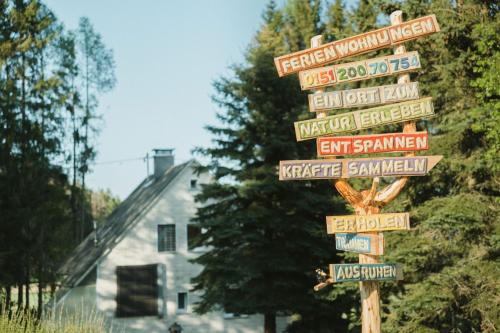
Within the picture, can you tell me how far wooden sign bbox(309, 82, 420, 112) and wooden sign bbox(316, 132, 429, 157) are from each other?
1.56 feet

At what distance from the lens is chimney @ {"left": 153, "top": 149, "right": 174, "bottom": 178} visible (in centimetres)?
3531

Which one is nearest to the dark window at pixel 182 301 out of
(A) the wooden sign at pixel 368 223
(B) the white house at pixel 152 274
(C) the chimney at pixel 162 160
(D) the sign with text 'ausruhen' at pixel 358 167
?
(B) the white house at pixel 152 274

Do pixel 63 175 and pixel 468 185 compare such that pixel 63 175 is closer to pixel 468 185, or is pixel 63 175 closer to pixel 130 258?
pixel 130 258

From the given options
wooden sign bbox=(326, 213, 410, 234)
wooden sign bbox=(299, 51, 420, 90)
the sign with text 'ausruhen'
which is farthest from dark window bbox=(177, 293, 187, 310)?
wooden sign bbox=(299, 51, 420, 90)

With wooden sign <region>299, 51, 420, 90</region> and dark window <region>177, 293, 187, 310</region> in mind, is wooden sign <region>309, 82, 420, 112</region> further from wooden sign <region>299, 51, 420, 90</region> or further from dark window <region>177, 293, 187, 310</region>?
dark window <region>177, 293, 187, 310</region>

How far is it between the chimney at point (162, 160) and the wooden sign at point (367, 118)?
26044 millimetres

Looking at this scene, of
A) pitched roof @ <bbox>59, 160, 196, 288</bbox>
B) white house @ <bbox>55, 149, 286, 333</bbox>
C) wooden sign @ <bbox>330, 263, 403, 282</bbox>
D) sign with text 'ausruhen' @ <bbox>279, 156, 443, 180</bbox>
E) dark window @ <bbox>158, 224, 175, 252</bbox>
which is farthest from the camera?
dark window @ <bbox>158, 224, 175, 252</bbox>

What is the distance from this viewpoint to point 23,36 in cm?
2738

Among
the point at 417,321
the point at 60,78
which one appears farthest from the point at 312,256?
the point at 60,78

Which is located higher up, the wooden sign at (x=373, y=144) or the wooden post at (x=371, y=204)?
the wooden sign at (x=373, y=144)

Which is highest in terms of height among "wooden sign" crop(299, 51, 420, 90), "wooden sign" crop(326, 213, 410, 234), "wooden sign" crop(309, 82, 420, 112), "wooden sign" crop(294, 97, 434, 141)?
"wooden sign" crop(299, 51, 420, 90)

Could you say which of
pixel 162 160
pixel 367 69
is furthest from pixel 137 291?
pixel 367 69

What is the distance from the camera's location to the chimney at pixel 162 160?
35.3m

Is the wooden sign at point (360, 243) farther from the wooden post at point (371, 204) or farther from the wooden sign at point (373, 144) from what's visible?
the wooden sign at point (373, 144)
